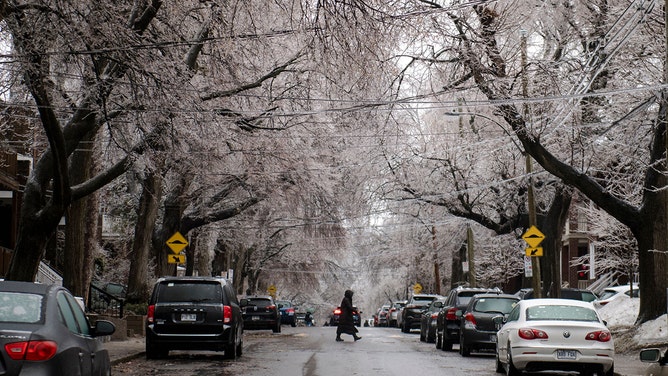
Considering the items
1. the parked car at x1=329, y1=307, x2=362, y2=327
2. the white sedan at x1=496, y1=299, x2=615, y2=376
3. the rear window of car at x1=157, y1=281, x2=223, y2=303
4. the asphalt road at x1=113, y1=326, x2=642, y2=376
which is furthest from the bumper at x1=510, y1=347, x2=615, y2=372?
the parked car at x1=329, y1=307, x2=362, y2=327

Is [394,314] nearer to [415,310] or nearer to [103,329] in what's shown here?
[415,310]

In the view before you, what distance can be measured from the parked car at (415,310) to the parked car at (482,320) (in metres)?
19.1

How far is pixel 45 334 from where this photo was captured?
874 cm

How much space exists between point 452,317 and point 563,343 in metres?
10.2

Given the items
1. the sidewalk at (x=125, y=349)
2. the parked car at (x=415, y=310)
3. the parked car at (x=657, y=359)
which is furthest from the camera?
the parked car at (x=415, y=310)

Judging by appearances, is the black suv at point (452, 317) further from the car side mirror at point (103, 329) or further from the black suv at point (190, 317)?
the car side mirror at point (103, 329)

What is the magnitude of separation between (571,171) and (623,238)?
77.1ft

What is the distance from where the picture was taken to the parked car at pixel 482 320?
24812mm

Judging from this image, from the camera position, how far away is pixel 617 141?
2853cm

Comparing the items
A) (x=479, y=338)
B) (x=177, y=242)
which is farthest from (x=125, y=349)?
(x=177, y=242)

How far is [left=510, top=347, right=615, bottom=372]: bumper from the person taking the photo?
17281mm

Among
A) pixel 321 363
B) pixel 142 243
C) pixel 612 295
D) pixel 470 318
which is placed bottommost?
pixel 321 363

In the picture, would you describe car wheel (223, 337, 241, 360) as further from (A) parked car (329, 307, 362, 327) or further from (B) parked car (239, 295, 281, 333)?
(B) parked car (239, 295, 281, 333)

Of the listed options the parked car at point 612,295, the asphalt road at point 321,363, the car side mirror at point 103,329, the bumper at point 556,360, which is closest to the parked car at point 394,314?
the parked car at point 612,295
